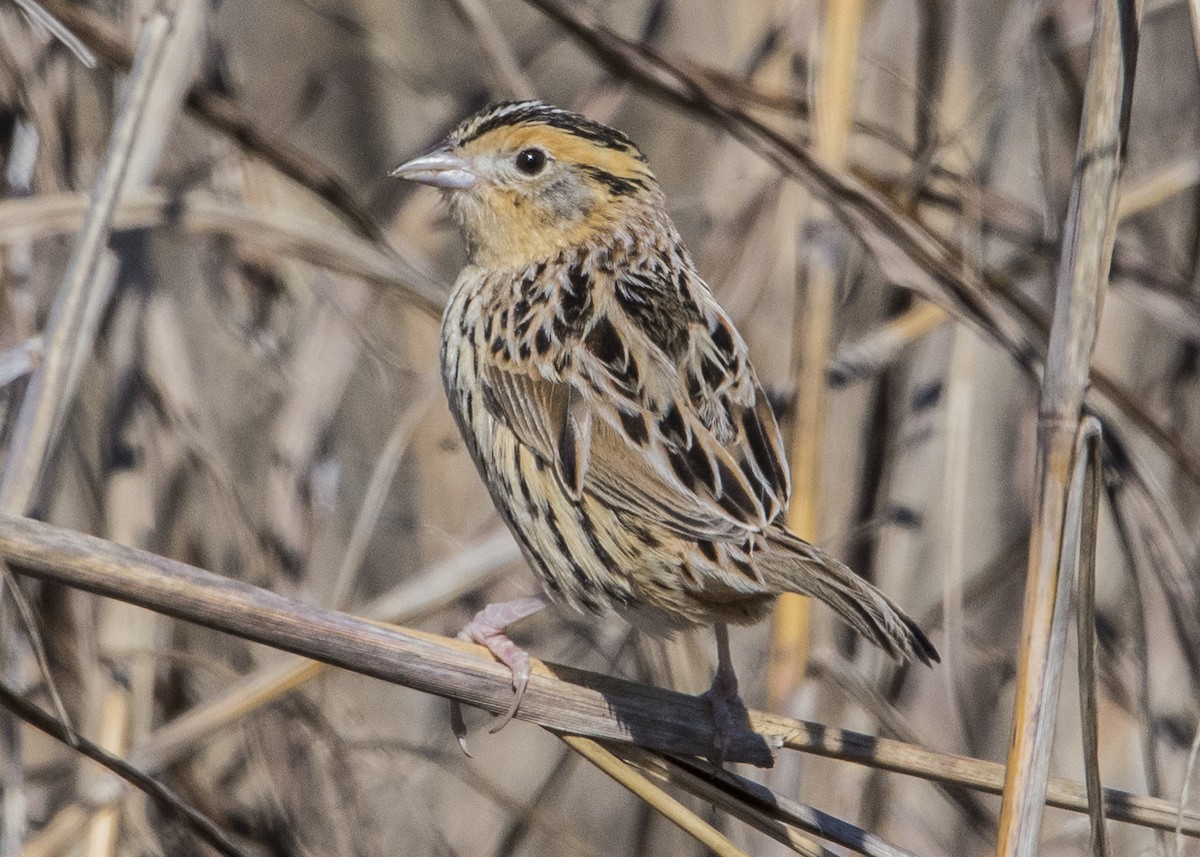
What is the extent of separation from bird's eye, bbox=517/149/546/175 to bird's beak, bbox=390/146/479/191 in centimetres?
9

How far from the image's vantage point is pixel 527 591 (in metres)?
3.31

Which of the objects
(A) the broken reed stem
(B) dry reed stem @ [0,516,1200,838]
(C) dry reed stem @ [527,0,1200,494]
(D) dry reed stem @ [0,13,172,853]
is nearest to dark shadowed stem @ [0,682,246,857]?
(D) dry reed stem @ [0,13,172,853]

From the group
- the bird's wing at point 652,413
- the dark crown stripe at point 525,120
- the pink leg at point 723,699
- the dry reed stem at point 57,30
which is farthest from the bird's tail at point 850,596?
the dry reed stem at point 57,30

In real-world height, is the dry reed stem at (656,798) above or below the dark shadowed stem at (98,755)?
above

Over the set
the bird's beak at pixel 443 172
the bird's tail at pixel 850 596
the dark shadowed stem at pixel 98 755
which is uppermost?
the bird's beak at pixel 443 172

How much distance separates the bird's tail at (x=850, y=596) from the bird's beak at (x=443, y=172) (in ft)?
3.54

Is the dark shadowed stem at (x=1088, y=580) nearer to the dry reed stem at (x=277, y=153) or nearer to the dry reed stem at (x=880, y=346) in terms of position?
the dry reed stem at (x=880, y=346)

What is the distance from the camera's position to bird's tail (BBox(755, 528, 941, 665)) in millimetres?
1856

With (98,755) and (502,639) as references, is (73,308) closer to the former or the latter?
A: (98,755)

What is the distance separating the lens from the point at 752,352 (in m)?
3.42

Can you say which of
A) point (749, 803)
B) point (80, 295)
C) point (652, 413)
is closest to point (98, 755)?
point (80, 295)

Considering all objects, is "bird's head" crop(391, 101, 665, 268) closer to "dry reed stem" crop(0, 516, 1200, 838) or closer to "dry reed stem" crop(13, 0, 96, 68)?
"dry reed stem" crop(13, 0, 96, 68)

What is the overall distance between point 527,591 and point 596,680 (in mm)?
1232

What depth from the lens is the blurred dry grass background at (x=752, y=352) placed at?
9.45ft
